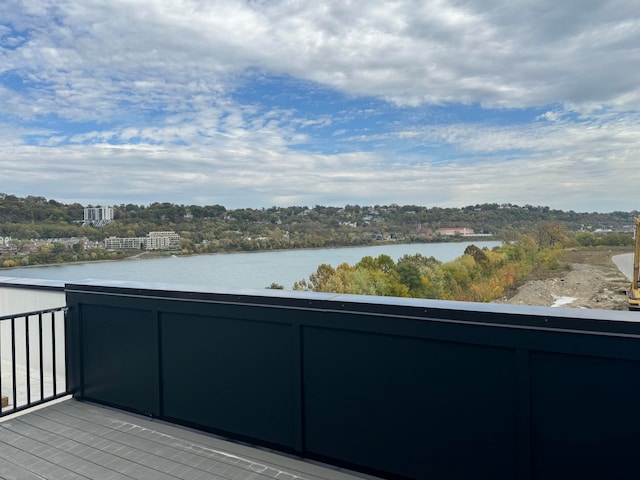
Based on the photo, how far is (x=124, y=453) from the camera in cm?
224

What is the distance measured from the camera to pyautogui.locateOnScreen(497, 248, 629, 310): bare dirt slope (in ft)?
23.0

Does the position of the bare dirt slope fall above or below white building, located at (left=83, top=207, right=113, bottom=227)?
below

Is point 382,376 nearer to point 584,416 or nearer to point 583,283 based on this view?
point 584,416

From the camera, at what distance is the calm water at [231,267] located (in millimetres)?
4473

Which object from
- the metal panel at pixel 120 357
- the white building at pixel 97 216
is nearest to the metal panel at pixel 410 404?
the metal panel at pixel 120 357

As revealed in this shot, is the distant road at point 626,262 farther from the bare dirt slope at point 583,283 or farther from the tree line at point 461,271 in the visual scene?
the tree line at point 461,271

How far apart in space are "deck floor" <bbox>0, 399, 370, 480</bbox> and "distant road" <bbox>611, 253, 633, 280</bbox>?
6.41 meters

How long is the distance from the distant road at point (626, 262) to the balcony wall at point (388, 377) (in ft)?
20.3

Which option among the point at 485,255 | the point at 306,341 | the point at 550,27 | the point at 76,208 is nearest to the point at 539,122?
the point at 485,255

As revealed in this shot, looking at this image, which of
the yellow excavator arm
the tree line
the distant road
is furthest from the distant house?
the yellow excavator arm

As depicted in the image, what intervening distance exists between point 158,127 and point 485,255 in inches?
370

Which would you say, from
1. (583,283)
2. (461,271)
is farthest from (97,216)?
(461,271)

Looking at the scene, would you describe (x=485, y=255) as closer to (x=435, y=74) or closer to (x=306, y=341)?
(x=435, y=74)

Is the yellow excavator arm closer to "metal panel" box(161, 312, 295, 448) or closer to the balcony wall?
the balcony wall
